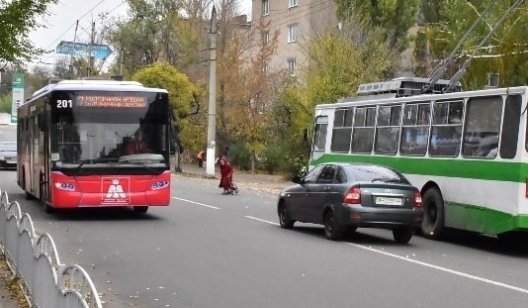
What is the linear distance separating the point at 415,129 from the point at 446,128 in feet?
4.14

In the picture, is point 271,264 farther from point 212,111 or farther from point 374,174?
point 212,111

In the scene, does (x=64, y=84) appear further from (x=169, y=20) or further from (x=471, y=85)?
(x=169, y=20)

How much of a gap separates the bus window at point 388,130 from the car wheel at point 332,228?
3093mm

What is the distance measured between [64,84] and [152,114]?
210 cm

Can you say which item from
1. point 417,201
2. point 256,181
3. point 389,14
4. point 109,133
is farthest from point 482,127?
point 389,14

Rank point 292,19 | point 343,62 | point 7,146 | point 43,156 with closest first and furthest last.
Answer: point 43,156
point 343,62
point 7,146
point 292,19

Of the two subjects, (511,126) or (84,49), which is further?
(84,49)

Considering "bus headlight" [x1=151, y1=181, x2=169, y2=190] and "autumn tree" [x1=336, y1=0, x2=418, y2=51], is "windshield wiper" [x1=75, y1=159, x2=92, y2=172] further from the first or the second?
"autumn tree" [x1=336, y1=0, x2=418, y2=51]

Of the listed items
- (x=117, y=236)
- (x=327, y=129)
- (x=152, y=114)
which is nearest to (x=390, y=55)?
(x=327, y=129)

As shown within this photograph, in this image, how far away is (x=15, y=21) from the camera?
13.1 metres

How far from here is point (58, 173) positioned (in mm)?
18000

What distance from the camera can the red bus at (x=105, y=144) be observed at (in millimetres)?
18125

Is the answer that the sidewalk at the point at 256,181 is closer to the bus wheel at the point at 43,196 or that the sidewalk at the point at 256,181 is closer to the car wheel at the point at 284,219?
the bus wheel at the point at 43,196

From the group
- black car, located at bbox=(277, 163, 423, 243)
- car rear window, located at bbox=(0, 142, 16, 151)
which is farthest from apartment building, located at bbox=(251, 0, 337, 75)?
black car, located at bbox=(277, 163, 423, 243)
